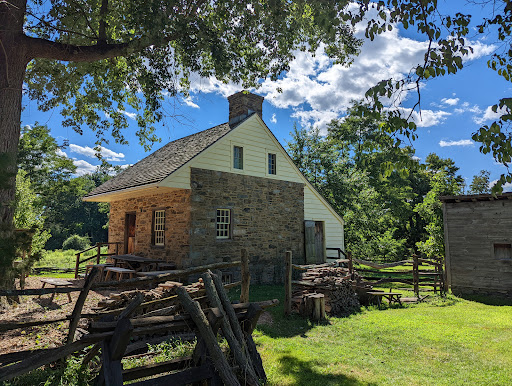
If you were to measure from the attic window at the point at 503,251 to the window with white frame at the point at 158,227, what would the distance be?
12.7 metres

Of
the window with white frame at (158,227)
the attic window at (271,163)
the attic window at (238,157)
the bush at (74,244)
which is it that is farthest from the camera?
the bush at (74,244)

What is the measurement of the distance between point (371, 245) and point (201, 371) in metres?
20.6

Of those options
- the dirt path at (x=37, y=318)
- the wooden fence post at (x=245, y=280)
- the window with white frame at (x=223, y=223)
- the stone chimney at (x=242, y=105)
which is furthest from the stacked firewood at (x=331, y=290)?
the stone chimney at (x=242, y=105)

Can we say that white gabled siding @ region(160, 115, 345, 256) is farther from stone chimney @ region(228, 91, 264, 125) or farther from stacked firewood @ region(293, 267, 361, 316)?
stacked firewood @ region(293, 267, 361, 316)

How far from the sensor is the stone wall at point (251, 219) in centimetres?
1250

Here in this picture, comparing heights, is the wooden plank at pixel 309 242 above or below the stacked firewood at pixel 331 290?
above

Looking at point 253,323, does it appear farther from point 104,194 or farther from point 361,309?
point 104,194

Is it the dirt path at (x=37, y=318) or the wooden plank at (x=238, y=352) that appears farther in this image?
the dirt path at (x=37, y=318)

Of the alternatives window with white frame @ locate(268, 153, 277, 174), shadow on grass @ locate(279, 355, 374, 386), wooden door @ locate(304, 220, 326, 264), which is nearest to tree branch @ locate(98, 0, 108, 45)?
shadow on grass @ locate(279, 355, 374, 386)

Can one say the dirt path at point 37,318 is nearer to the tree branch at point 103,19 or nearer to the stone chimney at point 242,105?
the tree branch at point 103,19

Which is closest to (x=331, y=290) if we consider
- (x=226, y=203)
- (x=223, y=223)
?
(x=223, y=223)

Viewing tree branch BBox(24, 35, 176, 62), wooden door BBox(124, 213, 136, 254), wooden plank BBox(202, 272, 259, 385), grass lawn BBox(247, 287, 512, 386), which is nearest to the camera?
wooden plank BBox(202, 272, 259, 385)

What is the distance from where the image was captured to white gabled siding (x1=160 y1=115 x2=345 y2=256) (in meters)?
12.6

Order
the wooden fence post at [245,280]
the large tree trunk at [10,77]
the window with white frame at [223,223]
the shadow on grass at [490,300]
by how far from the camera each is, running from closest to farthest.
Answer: the large tree trunk at [10,77] < the wooden fence post at [245,280] < the shadow on grass at [490,300] < the window with white frame at [223,223]
